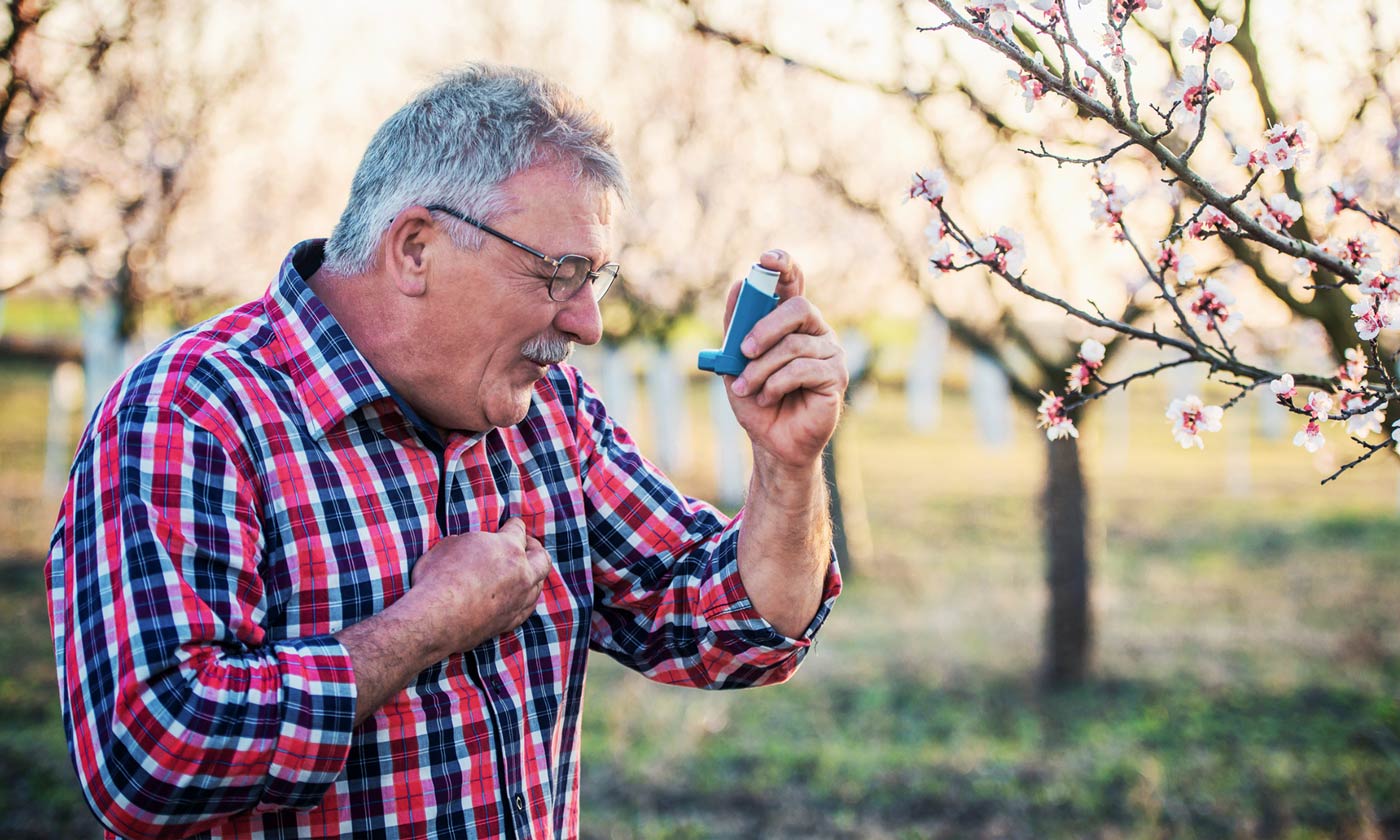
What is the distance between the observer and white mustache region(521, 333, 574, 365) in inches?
70.4

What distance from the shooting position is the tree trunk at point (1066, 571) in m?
7.25

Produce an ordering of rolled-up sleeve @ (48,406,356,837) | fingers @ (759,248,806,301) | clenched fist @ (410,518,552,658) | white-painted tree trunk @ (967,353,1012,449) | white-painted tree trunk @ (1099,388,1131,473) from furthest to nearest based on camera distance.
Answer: white-painted tree trunk @ (967,353,1012,449)
white-painted tree trunk @ (1099,388,1131,473)
fingers @ (759,248,806,301)
clenched fist @ (410,518,552,658)
rolled-up sleeve @ (48,406,356,837)

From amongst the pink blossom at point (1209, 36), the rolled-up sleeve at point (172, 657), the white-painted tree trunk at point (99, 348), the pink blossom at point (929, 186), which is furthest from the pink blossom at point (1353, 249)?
the white-painted tree trunk at point (99, 348)

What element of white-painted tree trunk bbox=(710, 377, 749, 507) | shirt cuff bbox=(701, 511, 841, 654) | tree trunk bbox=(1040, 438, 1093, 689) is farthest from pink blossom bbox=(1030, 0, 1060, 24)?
white-painted tree trunk bbox=(710, 377, 749, 507)

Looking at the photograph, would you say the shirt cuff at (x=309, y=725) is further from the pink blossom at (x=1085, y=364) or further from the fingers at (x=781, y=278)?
the pink blossom at (x=1085, y=364)

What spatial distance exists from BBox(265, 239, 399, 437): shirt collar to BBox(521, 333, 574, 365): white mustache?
9.1 inches

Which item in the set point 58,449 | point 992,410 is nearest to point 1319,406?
point 58,449

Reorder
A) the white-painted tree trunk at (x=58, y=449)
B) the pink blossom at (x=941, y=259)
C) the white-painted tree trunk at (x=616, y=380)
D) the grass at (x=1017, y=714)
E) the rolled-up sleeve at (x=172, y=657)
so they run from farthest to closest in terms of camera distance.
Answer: the white-painted tree trunk at (x=616, y=380), the white-painted tree trunk at (x=58, y=449), the grass at (x=1017, y=714), the pink blossom at (x=941, y=259), the rolled-up sleeve at (x=172, y=657)

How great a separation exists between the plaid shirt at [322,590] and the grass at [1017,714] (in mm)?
2526

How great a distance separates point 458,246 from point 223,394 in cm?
42

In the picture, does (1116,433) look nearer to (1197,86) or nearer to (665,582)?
(1197,86)

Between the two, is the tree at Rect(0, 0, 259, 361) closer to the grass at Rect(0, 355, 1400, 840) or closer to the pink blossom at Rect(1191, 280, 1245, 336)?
the grass at Rect(0, 355, 1400, 840)

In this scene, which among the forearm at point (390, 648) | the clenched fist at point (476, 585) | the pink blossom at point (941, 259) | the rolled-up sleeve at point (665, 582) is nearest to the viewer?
the forearm at point (390, 648)

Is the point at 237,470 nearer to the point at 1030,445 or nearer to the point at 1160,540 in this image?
the point at 1160,540
